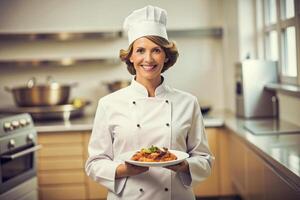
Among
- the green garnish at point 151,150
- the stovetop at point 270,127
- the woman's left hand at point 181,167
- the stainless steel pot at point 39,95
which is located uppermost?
the stainless steel pot at point 39,95

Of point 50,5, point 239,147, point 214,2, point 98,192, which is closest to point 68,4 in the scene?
point 50,5

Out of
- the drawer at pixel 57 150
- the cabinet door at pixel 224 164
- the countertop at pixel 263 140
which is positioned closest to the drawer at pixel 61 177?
the drawer at pixel 57 150

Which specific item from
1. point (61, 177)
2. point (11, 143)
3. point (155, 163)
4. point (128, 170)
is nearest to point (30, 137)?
point (11, 143)

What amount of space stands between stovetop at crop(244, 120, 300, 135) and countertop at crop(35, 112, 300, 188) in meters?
0.04

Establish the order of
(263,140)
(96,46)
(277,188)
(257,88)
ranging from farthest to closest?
(96,46)
(257,88)
(263,140)
(277,188)

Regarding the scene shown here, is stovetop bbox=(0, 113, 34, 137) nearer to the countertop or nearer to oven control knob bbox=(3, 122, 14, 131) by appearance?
oven control knob bbox=(3, 122, 14, 131)

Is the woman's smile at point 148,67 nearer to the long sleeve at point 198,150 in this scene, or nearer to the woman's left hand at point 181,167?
the long sleeve at point 198,150

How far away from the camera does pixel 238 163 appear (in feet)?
8.92

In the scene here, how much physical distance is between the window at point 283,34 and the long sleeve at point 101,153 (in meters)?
1.35

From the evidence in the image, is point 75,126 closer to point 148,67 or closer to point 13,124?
point 13,124

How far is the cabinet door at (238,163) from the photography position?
2574mm

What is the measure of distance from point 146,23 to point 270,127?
55.5 inches

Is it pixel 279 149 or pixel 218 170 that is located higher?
pixel 279 149

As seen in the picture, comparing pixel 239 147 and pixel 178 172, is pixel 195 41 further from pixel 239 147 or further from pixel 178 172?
pixel 178 172
